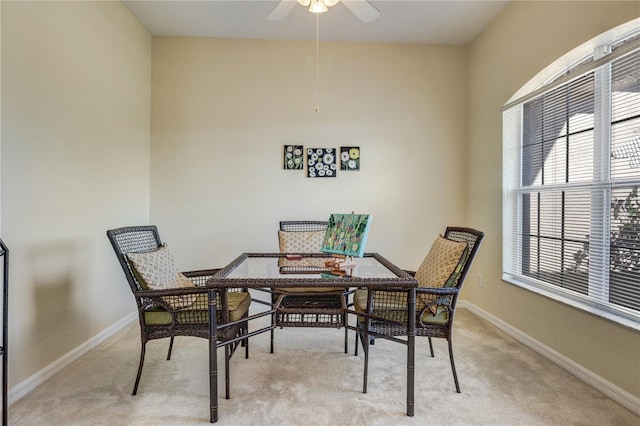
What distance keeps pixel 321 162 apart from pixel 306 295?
166cm

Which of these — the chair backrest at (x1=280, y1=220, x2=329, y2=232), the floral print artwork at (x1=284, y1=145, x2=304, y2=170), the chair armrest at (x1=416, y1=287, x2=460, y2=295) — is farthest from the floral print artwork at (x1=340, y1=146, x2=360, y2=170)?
the chair armrest at (x1=416, y1=287, x2=460, y2=295)

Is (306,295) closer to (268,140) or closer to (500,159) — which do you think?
(268,140)

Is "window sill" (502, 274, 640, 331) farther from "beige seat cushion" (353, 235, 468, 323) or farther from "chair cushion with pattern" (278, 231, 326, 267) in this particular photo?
"chair cushion with pattern" (278, 231, 326, 267)

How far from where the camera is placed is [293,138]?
3.52 m

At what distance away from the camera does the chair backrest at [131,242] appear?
1867 millimetres

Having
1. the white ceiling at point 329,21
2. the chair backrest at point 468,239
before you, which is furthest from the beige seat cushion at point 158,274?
the white ceiling at point 329,21

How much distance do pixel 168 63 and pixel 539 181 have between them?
3720mm

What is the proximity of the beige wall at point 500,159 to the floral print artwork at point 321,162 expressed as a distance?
59.1 inches

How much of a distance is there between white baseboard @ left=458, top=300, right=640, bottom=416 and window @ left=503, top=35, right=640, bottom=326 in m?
0.40

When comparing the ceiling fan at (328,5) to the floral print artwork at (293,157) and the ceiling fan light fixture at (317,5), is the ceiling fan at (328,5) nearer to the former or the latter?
the ceiling fan light fixture at (317,5)

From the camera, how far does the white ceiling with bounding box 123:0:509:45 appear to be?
9.43 feet

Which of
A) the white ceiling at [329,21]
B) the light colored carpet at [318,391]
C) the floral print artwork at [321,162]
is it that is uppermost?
the white ceiling at [329,21]

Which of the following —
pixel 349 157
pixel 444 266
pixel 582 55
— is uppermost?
pixel 582 55

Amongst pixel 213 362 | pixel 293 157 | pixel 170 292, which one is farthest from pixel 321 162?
pixel 213 362
